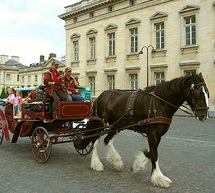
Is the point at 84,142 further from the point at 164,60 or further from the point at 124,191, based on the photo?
the point at 164,60

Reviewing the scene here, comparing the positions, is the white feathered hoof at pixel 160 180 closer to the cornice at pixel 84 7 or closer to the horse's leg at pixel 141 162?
the horse's leg at pixel 141 162

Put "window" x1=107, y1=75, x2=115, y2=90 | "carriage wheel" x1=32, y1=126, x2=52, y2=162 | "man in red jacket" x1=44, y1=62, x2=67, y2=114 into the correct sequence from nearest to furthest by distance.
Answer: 1. "carriage wheel" x1=32, y1=126, x2=52, y2=162
2. "man in red jacket" x1=44, y1=62, x2=67, y2=114
3. "window" x1=107, y1=75, x2=115, y2=90

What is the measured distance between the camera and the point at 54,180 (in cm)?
446

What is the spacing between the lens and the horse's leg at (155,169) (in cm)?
414

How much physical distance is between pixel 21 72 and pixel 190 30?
46706mm

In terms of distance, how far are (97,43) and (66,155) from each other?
24218 millimetres

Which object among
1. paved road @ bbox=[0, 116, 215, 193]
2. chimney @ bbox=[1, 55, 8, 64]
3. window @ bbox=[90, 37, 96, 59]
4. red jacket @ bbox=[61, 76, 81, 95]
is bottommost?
paved road @ bbox=[0, 116, 215, 193]

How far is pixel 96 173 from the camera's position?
4953mm

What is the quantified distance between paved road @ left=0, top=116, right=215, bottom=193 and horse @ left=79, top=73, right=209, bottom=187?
275mm

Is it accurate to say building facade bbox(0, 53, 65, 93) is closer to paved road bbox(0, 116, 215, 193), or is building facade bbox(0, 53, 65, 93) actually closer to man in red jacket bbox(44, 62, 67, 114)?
man in red jacket bbox(44, 62, 67, 114)

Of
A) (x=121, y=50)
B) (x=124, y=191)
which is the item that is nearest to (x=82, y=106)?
(x=124, y=191)

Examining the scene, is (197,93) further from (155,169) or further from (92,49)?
(92,49)

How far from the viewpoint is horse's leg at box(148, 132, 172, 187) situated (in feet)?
13.6

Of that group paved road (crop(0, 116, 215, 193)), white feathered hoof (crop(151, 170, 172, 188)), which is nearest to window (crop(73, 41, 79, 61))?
paved road (crop(0, 116, 215, 193))
